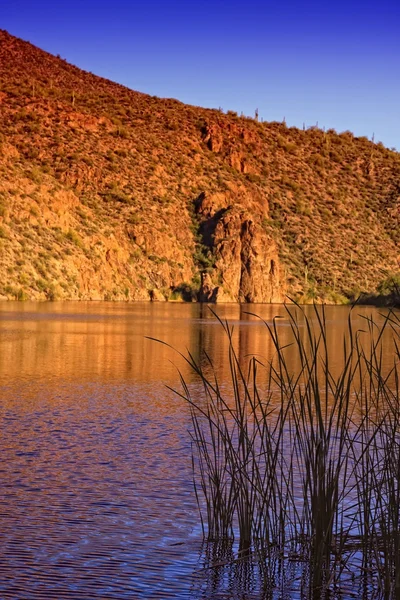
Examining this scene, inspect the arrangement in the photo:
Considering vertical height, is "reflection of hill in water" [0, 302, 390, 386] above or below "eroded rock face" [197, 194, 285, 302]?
below

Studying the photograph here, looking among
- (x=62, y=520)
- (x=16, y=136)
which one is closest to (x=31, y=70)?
(x=16, y=136)

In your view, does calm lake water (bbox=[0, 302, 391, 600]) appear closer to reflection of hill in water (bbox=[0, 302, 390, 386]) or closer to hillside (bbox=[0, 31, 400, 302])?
reflection of hill in water (bbox=[0, 302, 390, 386])

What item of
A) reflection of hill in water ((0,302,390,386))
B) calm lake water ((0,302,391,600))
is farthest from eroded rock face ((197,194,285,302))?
calm lake water ((0,302,391,600))

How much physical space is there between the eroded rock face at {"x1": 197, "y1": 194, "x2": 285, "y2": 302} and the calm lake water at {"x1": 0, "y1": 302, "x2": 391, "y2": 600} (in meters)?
42.5

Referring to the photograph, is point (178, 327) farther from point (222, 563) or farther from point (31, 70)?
point (31, 70)

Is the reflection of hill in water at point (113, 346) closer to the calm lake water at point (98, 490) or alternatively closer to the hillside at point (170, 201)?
the calm lake water at point (98, 490)

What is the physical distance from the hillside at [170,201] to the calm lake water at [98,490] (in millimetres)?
33238

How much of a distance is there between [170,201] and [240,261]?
785cm

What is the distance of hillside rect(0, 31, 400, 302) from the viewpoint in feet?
171

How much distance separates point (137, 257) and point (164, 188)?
35.5 feet

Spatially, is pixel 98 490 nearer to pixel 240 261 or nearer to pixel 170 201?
pixel 240 261

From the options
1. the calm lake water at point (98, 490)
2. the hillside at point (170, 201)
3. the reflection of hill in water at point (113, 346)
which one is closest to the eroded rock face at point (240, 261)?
the hillside at point (170, 201)

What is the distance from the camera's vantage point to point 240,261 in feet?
196

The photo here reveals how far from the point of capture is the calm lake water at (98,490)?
461 centimetres
